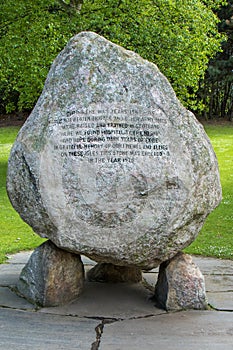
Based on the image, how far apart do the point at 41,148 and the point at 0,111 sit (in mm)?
29587

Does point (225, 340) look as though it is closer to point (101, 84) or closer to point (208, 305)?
point (208, 305)

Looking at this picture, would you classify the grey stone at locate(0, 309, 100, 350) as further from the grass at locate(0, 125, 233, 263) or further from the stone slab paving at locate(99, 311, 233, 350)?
the grass at locate(0, 125, 233, 263)

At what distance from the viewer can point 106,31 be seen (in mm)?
14375

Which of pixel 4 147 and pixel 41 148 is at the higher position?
pixel 41 148

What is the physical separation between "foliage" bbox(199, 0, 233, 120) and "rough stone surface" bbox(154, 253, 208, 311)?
21641mm

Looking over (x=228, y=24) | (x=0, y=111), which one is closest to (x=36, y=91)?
(x=228, y=24)

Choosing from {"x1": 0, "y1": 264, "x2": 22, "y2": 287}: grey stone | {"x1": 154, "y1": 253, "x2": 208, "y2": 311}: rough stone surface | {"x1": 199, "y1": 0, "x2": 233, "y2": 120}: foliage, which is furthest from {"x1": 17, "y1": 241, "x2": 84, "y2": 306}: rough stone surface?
{"x1": 199, "y1": 0, "x2": 233, "y2": 120}: foliage

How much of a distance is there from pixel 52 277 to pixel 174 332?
1351 millimetres

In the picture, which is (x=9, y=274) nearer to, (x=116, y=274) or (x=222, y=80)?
(x=116, y=274)

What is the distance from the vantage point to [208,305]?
5988 millimetres

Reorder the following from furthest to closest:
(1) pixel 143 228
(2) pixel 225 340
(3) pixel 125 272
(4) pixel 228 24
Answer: (4) pixel 228 24
(3) pixel 125 272
(1) pixel 143 228
(2) pixel 225 340

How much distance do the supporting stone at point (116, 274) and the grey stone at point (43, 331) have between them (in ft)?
3.91

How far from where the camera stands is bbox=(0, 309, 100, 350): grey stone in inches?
197

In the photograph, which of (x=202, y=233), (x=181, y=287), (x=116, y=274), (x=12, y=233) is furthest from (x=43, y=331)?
(x=202, y=233)
